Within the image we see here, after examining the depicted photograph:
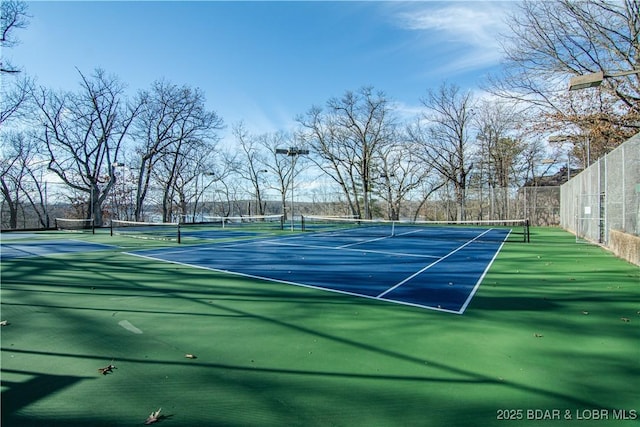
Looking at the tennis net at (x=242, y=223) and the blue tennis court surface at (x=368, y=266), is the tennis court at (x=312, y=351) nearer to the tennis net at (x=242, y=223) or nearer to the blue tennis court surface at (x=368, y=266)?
the blue tennis court surface at (x=368, y=266)

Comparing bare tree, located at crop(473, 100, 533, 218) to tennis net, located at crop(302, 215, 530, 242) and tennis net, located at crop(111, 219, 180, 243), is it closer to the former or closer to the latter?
tennis net, located at crop(302, 215, 530, 242)

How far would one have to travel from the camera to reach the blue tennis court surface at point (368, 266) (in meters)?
6.68

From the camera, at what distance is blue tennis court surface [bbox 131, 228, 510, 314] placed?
6.68m

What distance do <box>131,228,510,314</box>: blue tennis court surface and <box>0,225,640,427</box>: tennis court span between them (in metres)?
0.14

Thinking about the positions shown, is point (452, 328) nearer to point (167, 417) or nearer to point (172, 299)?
point (167, 417)

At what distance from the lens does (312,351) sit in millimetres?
3957

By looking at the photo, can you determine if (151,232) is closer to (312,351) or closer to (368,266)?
(368,266)

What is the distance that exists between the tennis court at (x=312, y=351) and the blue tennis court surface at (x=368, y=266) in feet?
0.45

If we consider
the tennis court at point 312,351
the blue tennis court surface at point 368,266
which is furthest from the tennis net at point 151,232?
the tennis court at point 312,351

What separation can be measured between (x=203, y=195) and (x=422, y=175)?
22.0 meters

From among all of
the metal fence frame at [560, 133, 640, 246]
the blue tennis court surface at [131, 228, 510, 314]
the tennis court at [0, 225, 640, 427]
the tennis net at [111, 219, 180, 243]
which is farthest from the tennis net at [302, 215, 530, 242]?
the tennis court at [0, 225, 640, 427]

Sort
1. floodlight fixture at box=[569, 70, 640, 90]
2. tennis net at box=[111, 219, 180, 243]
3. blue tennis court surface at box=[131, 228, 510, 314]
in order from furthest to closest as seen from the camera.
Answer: tennis net at box=[111, 219, 180, 243] → floodlight fixture at box=[569, 70, 640, 90] → blue tennis court surface at box=[131, 228, 510, 314]

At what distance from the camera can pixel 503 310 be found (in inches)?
217

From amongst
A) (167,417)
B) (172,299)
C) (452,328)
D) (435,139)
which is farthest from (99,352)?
(435,139)
